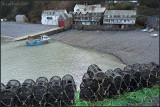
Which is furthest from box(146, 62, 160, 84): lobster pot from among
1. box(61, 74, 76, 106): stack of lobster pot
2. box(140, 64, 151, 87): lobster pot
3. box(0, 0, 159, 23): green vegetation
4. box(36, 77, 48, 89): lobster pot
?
box(0, 0, 159, 23): green vegetation

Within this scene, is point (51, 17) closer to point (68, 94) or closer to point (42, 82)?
point (42, 82)

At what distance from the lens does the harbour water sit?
1403cm

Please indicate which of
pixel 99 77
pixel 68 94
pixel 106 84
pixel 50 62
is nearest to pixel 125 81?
pixel 106 84

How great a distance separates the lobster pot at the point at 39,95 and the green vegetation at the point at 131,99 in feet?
5.70

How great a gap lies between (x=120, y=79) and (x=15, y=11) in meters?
66.4

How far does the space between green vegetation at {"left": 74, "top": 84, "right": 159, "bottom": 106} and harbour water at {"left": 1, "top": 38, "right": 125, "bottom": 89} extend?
3.93 metres

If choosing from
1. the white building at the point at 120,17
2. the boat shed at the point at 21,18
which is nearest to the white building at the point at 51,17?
the white building at the point at 120,17

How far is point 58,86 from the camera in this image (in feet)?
24.5

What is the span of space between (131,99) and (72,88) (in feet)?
10.7

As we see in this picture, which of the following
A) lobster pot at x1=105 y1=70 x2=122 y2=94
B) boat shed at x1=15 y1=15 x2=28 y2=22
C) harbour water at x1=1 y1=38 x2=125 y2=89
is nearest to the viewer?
lobster pot at x1=105 y1=70 x2=122 y2=94

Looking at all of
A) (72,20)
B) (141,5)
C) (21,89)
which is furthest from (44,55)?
(141,5)

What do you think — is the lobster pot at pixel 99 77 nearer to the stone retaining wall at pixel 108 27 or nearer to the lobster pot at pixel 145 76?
Answer: the lobster pot at pixel 145 76

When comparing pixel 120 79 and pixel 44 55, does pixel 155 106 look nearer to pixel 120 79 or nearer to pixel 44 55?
pixel 120 79

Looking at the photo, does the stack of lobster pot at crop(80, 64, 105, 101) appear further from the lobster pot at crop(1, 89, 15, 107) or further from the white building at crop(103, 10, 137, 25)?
the white building at crop(103, 10, 137, 25)
